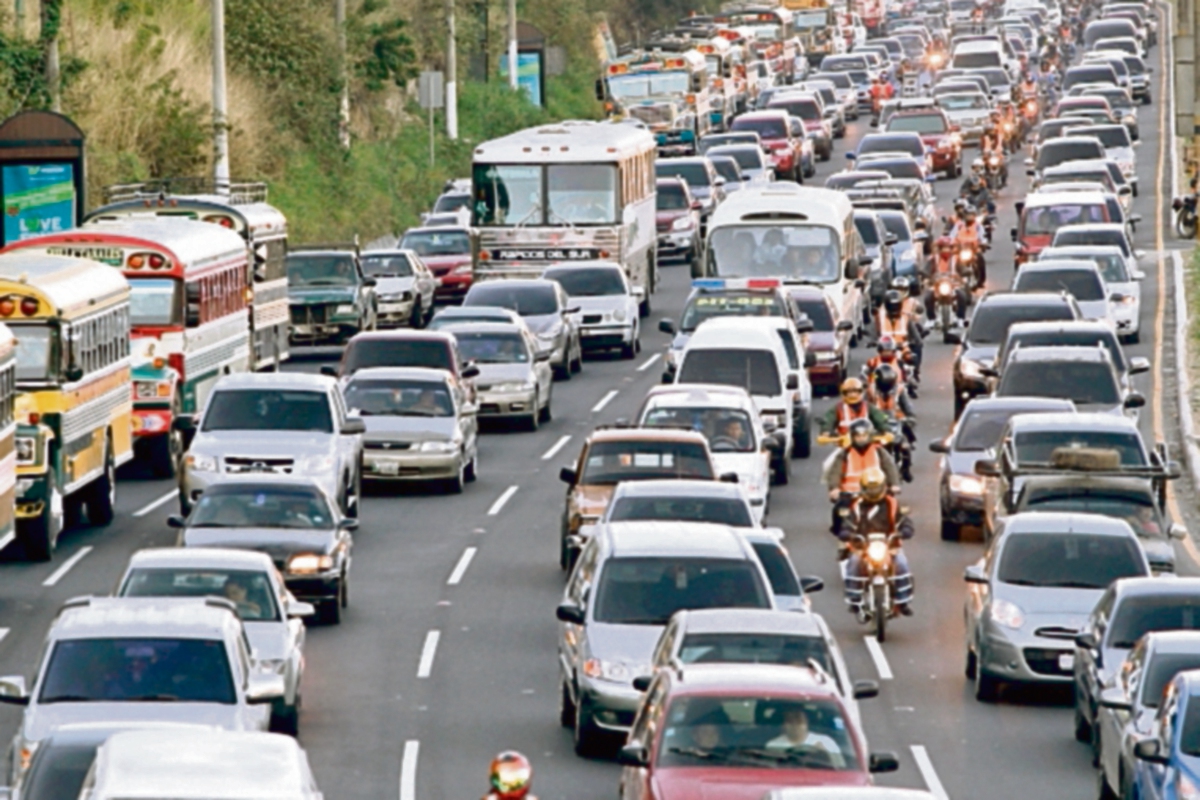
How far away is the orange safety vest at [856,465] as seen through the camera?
27.4m

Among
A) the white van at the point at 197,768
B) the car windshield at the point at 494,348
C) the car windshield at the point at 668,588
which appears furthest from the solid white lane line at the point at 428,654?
the car windshield at the point at 494,348

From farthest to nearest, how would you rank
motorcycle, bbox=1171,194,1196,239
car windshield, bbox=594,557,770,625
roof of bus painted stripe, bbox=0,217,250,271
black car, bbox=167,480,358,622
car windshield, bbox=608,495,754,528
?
motorcycle, bbox=1171,194,1196,239, roof of bus painted stripe, bbox=0,217,250,271, black car, bbox=167,480,358,622, car windshield, bbox=608,495,754,528, car windshield, bbox=594,557,770,625

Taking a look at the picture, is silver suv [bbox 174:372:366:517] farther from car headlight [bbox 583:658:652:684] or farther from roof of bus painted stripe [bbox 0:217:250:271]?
car headlight [bbox 583:658:652:684]

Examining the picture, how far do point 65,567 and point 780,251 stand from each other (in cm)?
1690

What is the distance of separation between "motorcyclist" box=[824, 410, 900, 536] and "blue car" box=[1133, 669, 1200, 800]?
8796 mm

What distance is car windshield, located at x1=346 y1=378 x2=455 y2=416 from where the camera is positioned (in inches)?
1439

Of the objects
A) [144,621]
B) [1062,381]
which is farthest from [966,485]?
[144,621]

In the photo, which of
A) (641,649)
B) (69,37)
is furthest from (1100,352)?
(69,37)

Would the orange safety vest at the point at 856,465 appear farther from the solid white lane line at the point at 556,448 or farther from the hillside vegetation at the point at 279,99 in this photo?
the hillside vegetation at the point at 279,99

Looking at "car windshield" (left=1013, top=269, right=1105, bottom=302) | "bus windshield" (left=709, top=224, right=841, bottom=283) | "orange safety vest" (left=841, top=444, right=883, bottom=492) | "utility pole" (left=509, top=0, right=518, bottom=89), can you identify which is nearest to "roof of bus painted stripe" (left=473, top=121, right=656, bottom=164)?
"bus windshield" (left=709, top=224, right=841, bottom=283)

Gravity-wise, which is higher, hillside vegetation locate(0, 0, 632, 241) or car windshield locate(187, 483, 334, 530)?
hillside vegetation locate(0, 0, 632, 241)

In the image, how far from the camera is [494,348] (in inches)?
1665

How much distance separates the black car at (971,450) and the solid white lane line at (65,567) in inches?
340

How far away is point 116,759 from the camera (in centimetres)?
1423
